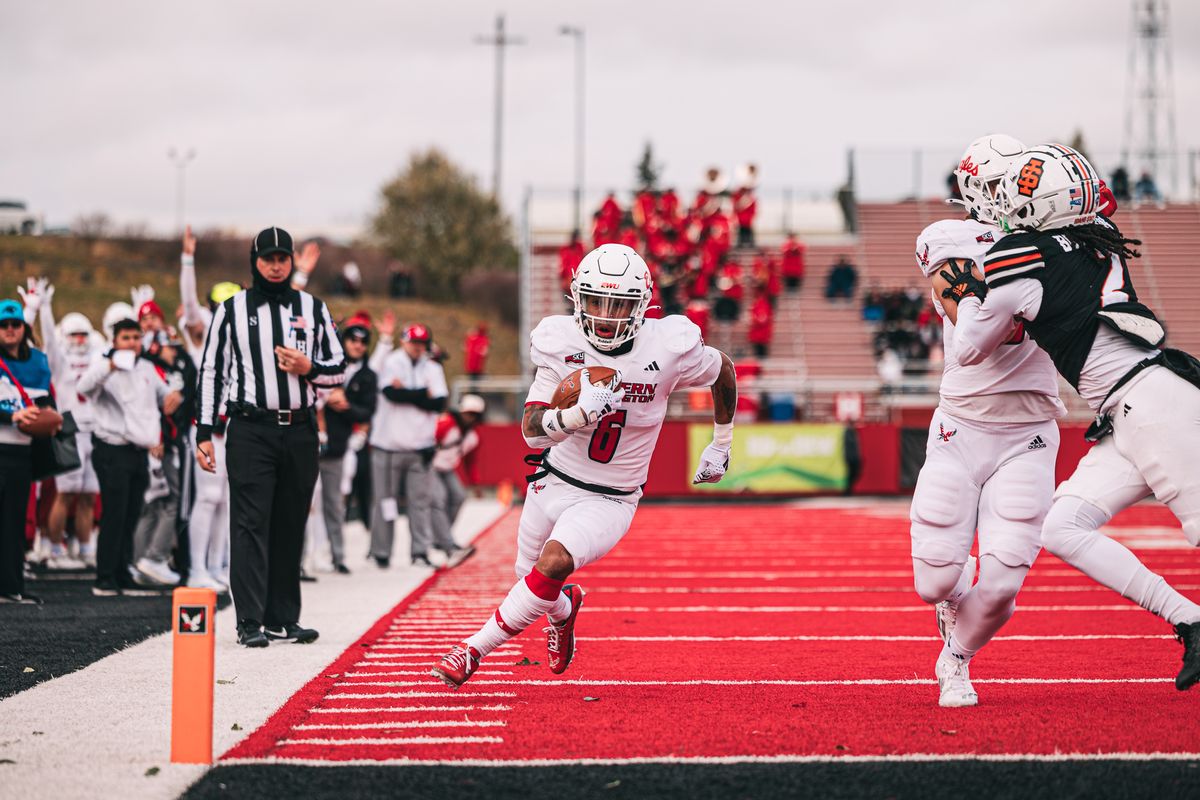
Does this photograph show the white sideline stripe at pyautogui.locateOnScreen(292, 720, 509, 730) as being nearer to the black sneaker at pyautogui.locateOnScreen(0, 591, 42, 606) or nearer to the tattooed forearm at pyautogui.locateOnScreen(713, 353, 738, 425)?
the tattooed forearm at pyautogui.locateOnScreen(713, 353, 738, 425)

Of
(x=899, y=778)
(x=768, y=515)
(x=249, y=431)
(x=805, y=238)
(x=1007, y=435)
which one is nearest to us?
(x=899, y=778)

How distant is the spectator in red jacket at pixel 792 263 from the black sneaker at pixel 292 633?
22940 mm

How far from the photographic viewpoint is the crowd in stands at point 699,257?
2655cm

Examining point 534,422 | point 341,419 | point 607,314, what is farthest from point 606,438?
point 341,419

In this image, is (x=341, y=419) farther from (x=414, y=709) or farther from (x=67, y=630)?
(x=414, y=709)

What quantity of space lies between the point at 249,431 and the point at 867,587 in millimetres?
4843

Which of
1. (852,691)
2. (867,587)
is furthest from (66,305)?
(852,691)

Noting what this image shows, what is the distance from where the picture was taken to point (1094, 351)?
4.77 m

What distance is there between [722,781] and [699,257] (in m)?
24.1

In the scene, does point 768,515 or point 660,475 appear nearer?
point 768,515

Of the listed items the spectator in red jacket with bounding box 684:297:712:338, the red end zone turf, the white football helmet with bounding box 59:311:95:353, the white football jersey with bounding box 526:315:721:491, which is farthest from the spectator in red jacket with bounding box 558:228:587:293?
the white football jersey with bounding box 526:315:721:491

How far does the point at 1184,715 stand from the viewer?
4.73m

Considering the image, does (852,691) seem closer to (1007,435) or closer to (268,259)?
(1007,435)

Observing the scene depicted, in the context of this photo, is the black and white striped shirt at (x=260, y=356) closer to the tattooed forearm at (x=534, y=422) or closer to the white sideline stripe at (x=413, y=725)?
the tattooed forearm at (x=534, y=422)
